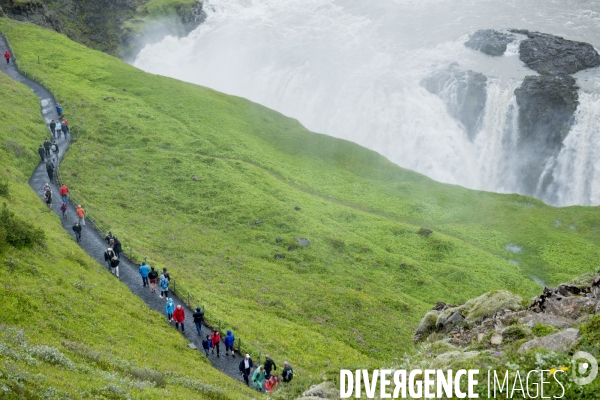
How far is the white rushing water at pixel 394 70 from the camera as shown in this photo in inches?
3499

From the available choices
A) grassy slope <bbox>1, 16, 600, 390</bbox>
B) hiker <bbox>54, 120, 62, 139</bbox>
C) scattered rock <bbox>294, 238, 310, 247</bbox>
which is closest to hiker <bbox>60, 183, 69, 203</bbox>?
grassy slope <bbox>1, 16, 600, 390</bbox>

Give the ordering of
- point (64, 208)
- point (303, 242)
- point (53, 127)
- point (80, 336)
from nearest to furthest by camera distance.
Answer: point (80, 336) < point (64, 208) < point (303, 242) < point (53, 127)

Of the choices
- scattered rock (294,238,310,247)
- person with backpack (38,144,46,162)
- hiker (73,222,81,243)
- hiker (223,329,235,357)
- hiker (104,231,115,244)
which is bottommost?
hiker (223,329,235,357)

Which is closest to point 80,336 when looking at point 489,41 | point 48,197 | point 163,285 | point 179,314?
point 179,314

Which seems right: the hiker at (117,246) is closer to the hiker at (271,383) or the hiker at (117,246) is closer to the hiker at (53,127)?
the hiker at (271,383)

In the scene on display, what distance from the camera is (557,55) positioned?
99.6m

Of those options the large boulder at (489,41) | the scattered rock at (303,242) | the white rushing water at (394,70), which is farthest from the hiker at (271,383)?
the large boulder at (489,41)

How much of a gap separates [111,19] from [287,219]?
294ft

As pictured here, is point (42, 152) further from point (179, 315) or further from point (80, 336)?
point (80, 336)

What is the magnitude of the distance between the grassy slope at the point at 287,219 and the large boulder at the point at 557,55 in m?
38.3

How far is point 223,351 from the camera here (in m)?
32.2

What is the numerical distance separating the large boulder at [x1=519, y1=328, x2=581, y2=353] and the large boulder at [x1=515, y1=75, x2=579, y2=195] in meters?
75.0

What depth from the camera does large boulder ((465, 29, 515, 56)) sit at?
4168 inches

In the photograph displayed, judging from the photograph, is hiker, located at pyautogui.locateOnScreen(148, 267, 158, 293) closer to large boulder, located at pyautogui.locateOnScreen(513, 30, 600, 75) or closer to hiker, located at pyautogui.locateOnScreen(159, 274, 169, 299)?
hiker, located at pyautogui.locateOnScreen(159, 274, 169, 299)
